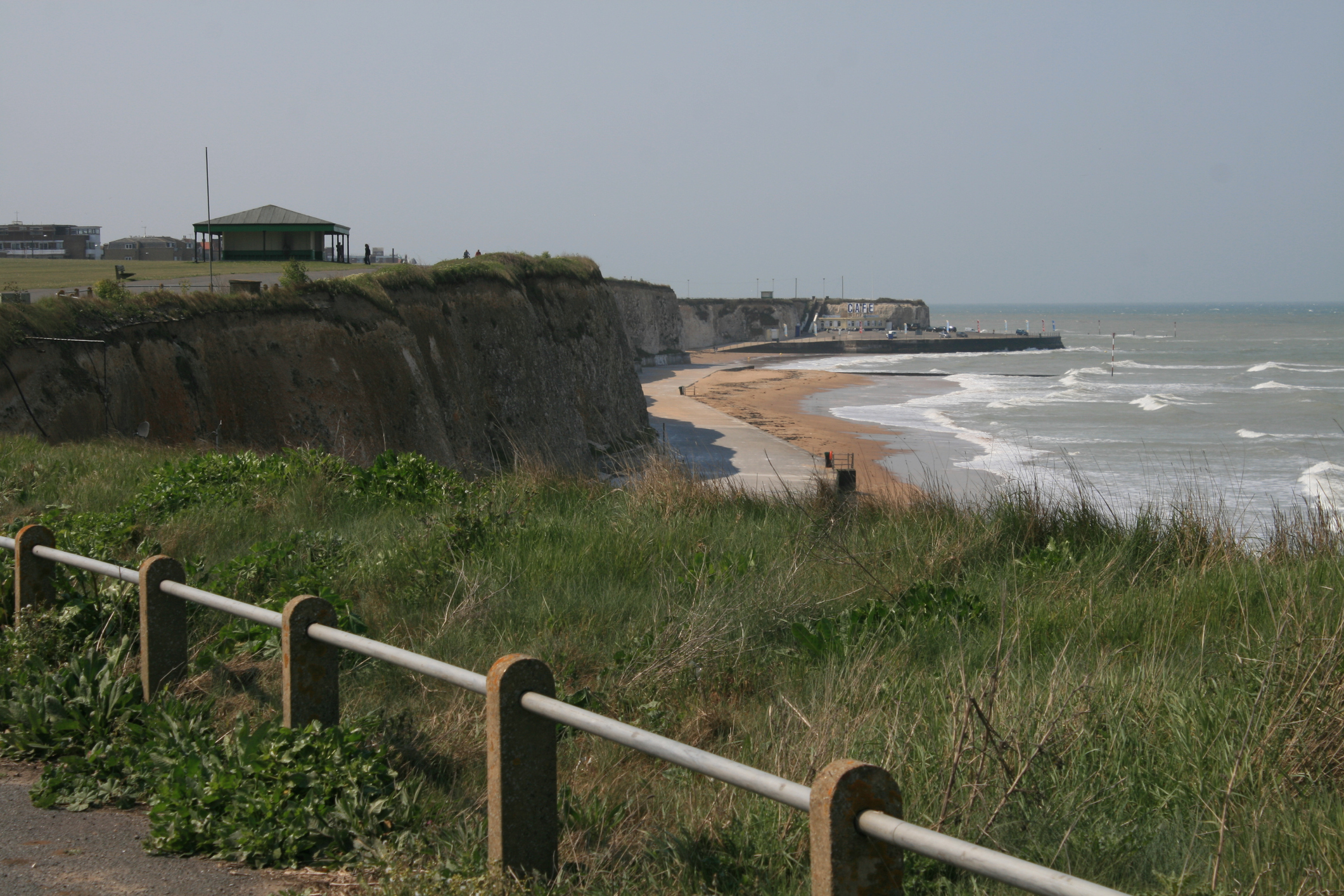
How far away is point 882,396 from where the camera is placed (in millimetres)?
61156

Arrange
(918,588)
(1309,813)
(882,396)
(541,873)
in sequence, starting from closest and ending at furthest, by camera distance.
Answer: (541,873), (1309,813), (918,588), (882,396)

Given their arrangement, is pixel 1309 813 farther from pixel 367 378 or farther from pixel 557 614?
pixel 367 378

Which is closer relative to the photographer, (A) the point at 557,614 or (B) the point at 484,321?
(A) the point at 557,614

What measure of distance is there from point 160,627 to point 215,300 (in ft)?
55.7

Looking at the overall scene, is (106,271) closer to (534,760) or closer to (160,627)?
(160,627)

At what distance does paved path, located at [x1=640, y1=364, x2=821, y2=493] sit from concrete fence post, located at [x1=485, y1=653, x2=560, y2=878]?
370 inches

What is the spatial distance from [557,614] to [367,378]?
1768 cm

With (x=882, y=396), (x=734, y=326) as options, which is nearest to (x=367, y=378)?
(x=882, y=396)

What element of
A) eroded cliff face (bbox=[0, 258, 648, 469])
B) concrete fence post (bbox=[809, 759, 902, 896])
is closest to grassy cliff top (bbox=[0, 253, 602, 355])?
eroded cliff face (bbox=[0, 258, 648, 469])

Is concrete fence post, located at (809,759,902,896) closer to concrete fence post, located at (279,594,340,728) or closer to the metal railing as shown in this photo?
the metal railing

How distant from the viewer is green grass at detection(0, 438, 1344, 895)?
3.18 meters

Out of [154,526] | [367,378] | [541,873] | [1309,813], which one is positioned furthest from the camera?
[367,378]

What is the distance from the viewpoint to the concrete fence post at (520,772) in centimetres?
284

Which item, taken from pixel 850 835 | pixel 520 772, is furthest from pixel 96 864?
pixel 850 835
